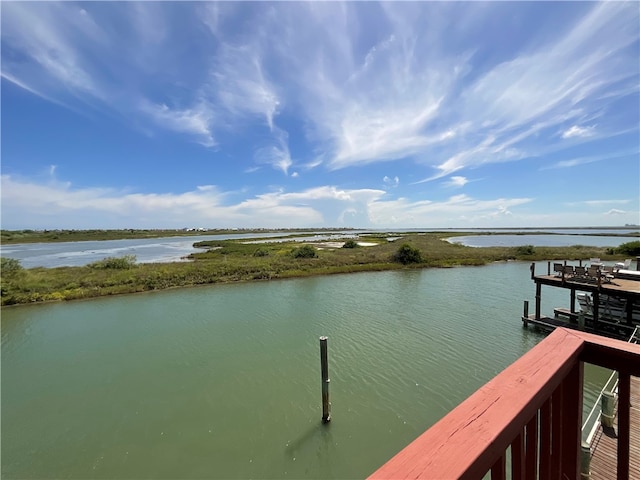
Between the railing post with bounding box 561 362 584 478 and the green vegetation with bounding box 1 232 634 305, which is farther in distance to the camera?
the green vegetation with bounding box 1 232 634 305

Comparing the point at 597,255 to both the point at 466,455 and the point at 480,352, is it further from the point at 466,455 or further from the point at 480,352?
the point at 466,455

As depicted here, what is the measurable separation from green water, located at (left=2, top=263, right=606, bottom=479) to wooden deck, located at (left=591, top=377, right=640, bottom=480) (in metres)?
3.28

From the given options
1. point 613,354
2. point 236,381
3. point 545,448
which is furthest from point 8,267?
point 613,354

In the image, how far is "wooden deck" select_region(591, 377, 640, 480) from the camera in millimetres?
4711

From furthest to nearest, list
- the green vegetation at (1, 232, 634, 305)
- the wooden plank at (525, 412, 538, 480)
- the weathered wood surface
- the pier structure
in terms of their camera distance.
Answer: the green vegetation at (1, 232, 634, 305) → the pier structure → the weathered wood surface → the wooden plank at (525, 412, 538, 480)

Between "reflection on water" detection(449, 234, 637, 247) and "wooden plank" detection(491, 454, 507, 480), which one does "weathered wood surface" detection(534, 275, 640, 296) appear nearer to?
"wooden plank" detection(491, 454, 507, 480)

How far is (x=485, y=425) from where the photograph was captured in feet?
3.59

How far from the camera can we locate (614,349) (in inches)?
58.6

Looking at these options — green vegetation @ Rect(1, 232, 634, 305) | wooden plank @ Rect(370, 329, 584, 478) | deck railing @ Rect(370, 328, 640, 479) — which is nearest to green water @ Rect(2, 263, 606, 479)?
green vegetation @ Rect(1, 232, 634, 305)

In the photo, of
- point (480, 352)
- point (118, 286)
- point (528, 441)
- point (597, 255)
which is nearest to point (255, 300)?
point (118, 286)

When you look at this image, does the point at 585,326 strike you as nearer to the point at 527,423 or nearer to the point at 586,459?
the point at 586,459

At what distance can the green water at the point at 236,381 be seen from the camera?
693cm

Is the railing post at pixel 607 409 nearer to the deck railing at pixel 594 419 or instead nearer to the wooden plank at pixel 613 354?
the deck railing at pixel 594 419

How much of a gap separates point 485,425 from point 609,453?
6668mm
